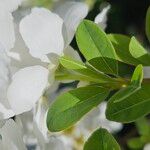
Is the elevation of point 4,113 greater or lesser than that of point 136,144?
greater

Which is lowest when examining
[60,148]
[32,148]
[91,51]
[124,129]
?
[124,129]

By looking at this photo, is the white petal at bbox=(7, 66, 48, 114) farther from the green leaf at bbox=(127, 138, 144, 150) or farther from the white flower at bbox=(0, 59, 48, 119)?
the green leaf at bbox=(127, 138, 144, 150)

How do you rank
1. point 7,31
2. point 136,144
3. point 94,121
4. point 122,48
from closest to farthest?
point 7,31 < point 122,48 < point 94,121 < point 136,144

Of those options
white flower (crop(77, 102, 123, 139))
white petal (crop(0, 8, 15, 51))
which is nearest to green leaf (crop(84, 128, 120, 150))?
white petal (crop(0, 8, 15, 51))

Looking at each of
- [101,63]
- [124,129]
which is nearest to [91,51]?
[101,63]

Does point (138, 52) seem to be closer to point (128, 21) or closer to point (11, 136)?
point (11, 136)

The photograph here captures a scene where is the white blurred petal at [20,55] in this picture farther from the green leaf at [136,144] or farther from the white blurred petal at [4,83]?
the green leaf at [136,144]

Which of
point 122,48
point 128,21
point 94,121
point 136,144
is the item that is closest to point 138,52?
point 122,48

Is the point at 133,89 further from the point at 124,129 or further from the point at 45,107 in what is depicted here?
the point at 124,129
